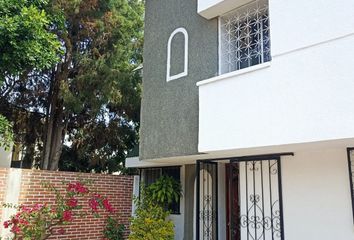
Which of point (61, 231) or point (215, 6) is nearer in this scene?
point (215, 6)

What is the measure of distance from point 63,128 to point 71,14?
6281 millimetres

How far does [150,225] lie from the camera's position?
11.1 metres

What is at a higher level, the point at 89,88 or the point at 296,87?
the point at 89,88

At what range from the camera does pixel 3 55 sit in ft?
32.3

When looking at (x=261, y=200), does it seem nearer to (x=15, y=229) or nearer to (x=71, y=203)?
(x=71, y=203)

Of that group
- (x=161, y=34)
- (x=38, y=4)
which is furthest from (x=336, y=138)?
(x=38, y=4)

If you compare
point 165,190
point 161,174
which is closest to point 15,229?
point 165,190

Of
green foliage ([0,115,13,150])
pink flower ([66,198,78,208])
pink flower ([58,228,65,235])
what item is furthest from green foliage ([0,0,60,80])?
pink flower ([58,228,65,235])

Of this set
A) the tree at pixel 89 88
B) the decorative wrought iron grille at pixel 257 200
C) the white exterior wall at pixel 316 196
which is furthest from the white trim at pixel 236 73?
the tree at pixel 89 88

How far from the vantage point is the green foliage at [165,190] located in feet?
41.0

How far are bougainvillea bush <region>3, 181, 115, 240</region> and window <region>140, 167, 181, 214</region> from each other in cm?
240

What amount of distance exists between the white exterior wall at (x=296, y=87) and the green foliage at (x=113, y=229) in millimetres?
6343

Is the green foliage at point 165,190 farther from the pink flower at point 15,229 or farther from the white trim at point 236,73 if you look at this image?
the white trim at point 236,73

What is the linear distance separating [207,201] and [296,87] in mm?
5748
